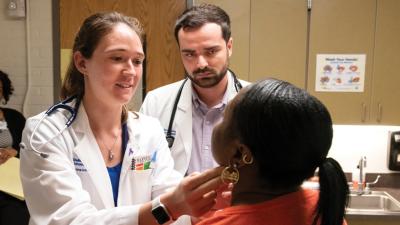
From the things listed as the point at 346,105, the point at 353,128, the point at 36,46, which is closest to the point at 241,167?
the point at 346,105

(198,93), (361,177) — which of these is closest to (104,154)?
(198,93)

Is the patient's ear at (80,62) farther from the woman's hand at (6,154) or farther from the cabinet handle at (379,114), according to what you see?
the woman's hand at (6,154)

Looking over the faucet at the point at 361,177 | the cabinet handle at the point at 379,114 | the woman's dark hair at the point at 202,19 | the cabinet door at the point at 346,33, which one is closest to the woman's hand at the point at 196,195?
the woman's dark hair at the point at 202,19

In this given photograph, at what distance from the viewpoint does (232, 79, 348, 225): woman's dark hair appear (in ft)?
2.53

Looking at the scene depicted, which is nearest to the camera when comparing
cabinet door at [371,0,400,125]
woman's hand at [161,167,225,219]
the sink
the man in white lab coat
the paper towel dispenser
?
woman's hand at [161,167,225,219]

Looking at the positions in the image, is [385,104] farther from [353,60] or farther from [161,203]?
[161,203]

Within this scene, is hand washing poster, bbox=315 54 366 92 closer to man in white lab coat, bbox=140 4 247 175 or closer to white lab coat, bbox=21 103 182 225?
man in white lab coat, bbox=140 4 247 175

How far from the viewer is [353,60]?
2.38 meters

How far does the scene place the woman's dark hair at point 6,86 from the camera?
121 inches

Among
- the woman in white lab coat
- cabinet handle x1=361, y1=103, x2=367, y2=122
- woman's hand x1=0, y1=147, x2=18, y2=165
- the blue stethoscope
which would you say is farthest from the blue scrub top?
woman's hand x1=0, y1=147, x2=18, y2=165

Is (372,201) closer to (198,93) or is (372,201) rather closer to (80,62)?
(198,93)

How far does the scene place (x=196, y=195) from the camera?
3.12 ft

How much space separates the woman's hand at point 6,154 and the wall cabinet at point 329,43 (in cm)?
178

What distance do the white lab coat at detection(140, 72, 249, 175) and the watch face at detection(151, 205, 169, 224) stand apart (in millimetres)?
616
